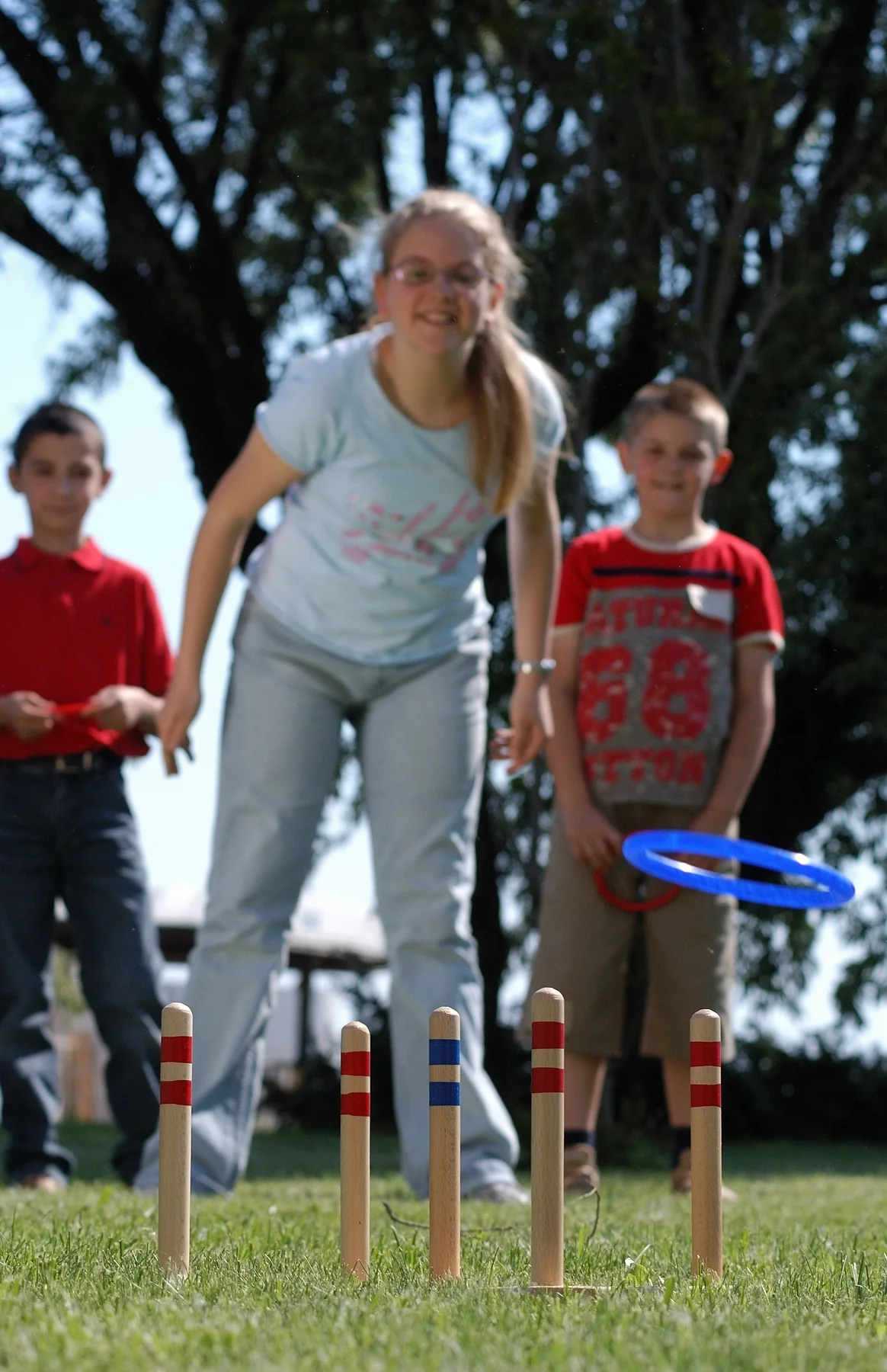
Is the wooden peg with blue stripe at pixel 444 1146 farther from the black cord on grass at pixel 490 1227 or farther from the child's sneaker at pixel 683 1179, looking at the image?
the child's sneaker at pixel 683 1179

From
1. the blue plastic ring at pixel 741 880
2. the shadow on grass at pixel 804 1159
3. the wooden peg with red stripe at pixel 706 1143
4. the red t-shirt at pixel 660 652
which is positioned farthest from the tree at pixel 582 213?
the wooden peg with red stripe at pixel 706 1143

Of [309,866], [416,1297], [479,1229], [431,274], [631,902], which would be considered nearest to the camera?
[416,1297]

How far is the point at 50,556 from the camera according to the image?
534 cm

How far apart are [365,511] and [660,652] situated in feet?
3.25

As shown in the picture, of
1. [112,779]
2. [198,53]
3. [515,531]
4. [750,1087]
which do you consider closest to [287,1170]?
[112,779]

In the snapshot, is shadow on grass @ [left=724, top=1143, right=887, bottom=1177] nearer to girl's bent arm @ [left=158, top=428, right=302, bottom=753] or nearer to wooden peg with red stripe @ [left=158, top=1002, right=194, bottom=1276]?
girl's bent arm @ [left=158, top=428, right=302, bottom=753]

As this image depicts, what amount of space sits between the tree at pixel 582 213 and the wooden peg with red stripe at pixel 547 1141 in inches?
224

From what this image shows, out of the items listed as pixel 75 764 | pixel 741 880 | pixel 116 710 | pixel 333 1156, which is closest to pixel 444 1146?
pixel 741 880

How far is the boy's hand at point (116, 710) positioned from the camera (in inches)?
195

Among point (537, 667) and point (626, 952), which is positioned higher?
point (537, 667)

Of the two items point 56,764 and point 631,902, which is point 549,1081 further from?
point 56,764

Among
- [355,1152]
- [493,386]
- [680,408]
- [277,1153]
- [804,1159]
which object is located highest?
[680,408]

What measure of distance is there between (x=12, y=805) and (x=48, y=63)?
710cm

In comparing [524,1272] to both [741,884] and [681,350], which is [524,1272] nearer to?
[741,884]
